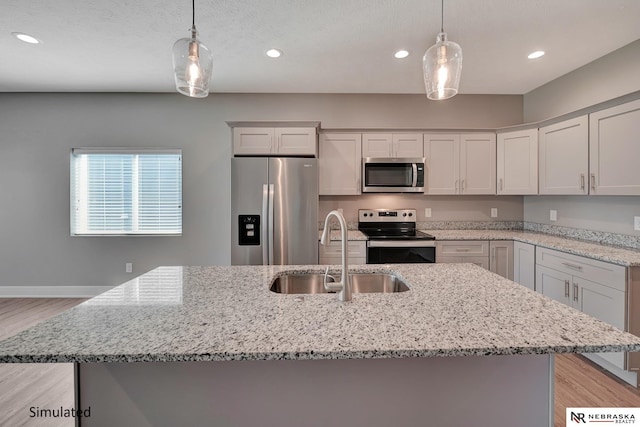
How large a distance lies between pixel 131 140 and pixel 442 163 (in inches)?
153

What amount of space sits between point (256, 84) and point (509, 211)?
3.53m

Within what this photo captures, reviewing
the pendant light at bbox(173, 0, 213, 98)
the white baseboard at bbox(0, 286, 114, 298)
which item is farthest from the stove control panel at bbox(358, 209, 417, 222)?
the white baseboard at bbox(0, 286, 114, 298)

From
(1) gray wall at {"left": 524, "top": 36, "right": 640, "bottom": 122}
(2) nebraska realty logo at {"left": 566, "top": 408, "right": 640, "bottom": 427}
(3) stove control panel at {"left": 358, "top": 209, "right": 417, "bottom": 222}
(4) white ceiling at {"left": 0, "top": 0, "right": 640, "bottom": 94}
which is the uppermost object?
(4) white ceiling at {"left": 0, "top": 0, "right": 640, "bottom": 94}

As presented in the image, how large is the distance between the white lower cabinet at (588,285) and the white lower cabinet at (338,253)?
167 cm

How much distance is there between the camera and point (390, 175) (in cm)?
362

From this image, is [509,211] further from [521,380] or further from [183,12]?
[183,12]

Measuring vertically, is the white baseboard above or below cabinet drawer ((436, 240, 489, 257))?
below

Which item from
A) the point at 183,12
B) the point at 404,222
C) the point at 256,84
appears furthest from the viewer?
the point at 404,222

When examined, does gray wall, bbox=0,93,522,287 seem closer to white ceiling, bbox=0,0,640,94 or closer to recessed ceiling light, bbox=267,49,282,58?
white ceiling, bbox=0,0,640,94

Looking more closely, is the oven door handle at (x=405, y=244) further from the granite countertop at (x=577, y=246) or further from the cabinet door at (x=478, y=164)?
the cabinet door at (x=478, y=164)

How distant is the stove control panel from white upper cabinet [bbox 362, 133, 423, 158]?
0.69m

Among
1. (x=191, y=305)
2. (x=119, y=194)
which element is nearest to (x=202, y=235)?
(x=119, y=194)

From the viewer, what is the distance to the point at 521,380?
1041 mm

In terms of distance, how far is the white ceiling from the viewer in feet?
7.11
